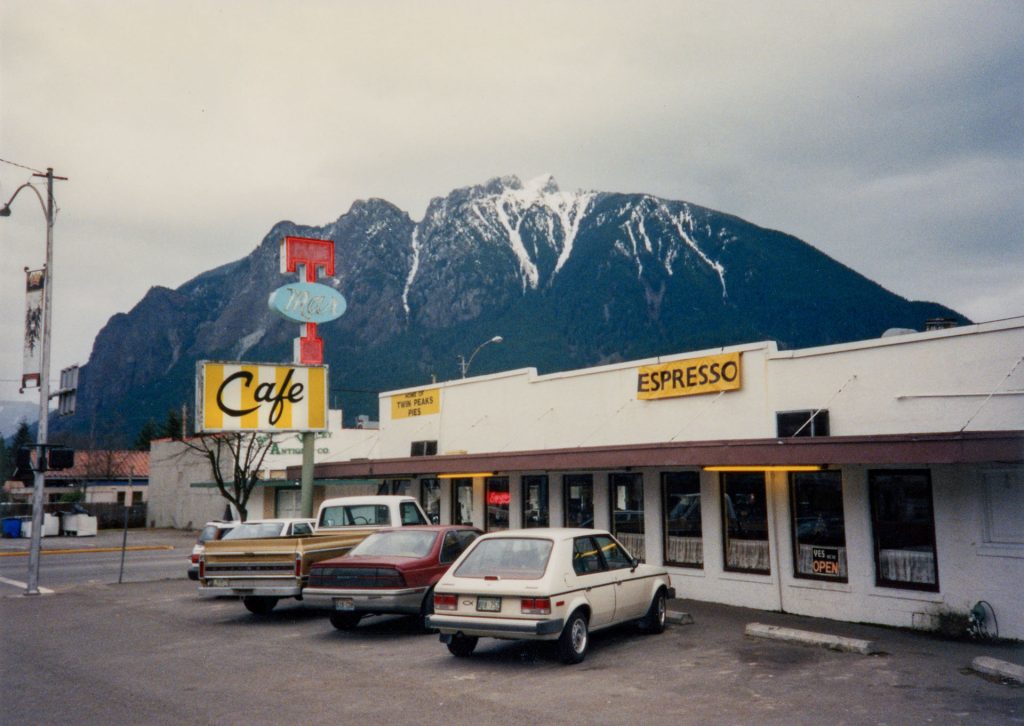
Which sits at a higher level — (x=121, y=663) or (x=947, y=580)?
(x=947, y=580)

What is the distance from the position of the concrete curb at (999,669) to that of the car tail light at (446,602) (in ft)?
20.0

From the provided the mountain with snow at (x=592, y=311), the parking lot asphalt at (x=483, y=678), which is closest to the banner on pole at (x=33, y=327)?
the parking lot asphalt at (x=483, y=678)

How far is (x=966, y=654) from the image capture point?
10977 mm

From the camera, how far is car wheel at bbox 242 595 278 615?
50.9 ft

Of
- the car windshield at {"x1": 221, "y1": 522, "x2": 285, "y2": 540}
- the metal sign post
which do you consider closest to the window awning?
the car windshield at {"x1": 221, "y1": 522, "x2": 285, "y2": 540}

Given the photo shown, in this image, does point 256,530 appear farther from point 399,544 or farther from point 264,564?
point 399,544

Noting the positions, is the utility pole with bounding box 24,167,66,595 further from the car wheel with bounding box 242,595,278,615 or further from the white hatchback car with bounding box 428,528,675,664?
the white hatchback car with bounding box 428,528,675,664

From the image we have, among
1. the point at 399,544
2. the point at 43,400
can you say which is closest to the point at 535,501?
the point at 399,544

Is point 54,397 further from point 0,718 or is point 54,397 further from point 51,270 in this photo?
point 0,718

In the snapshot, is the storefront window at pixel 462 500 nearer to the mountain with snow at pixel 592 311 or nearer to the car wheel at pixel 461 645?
the car wheel at pixel 461 645

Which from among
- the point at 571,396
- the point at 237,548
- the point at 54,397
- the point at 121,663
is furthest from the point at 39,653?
the point at 571,396

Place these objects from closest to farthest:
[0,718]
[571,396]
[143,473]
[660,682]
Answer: [0,718] → [660,682] → [571,396] → [143,473]

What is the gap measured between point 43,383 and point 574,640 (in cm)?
1531

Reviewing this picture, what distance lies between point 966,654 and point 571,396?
10.6 meters
